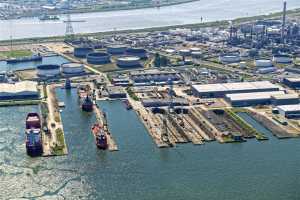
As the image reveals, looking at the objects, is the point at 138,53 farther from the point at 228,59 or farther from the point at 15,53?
the point at 15,53

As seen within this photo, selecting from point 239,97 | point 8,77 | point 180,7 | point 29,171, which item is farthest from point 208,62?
point 180,7

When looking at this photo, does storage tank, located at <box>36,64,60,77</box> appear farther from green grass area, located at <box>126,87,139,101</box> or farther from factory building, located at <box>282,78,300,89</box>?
factory building, located at <box>282,78,300,89</box>

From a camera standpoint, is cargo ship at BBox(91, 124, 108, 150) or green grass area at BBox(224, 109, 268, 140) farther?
green grass area at BBox(224, 109, 268, 140)

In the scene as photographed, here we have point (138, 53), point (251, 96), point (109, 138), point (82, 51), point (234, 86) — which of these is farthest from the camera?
point (82, 51)

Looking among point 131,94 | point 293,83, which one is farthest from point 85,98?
point 293,83

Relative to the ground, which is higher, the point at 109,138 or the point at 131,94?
the point at 131,94

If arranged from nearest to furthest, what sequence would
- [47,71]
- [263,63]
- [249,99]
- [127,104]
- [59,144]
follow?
[59,144] → [127,104] → [249,99] → [47,71] → [263,63]

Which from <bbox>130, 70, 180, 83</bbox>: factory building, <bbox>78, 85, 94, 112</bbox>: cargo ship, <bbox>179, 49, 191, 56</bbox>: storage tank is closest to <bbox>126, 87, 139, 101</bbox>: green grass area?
<bbox>130, 70, 180, 83</bbox>: factory building

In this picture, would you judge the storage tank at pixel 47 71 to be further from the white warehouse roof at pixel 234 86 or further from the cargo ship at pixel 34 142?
the cargo ship at pixel 34 142
